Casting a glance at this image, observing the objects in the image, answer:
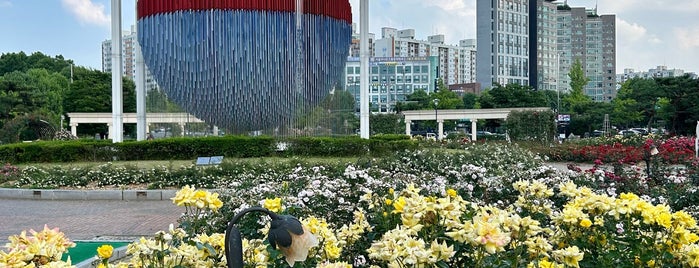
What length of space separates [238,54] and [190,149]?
323 centimetres

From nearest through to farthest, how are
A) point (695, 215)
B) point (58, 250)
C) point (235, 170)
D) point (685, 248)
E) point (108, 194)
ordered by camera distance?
point (58, 250) → point (685, 248) → point (695, 215) → point (108, 194) → point (235, 170)

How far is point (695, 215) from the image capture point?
585cm

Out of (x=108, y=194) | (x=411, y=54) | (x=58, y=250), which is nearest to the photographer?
(x=58, y=250)

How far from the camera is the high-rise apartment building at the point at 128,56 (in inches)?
868

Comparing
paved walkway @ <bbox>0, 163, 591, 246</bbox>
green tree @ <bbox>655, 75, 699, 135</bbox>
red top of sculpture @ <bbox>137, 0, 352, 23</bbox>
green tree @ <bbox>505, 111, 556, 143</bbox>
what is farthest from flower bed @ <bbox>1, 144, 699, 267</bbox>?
green tree @ <bbox>655, 75, 699, 135</bbox>

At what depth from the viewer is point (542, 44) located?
10538cm

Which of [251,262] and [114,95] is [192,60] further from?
[251,262]

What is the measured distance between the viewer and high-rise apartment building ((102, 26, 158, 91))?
22.0 meters

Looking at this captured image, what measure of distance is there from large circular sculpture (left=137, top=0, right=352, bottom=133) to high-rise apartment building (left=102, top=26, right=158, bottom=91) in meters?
1.39

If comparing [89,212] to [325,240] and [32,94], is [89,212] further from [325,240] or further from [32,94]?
[32,94]

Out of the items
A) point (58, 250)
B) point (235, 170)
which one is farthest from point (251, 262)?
point (235, 170)

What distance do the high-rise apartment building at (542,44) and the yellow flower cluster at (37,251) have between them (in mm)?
→ 97390

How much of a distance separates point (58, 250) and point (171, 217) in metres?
7.35

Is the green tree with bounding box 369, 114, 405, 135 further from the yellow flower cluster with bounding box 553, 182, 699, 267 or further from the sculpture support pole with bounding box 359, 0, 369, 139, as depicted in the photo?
the yellow flower cluster with bounding box 553, 182, 699, 267
